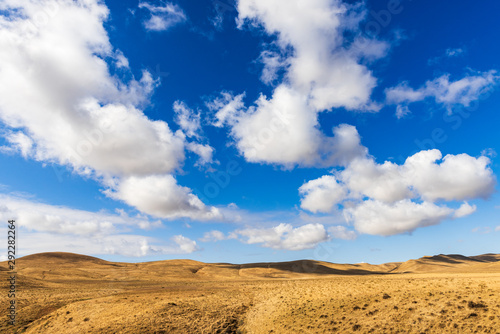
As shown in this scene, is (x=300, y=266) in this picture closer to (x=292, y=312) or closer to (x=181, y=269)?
(x=181, y=269)

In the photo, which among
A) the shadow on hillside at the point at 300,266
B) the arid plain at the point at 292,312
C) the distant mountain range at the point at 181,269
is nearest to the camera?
the arid plain at the point at 292,312

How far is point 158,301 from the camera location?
112ft

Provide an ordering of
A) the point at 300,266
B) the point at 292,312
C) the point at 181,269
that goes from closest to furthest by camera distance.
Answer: the point at 292,312
the point at 181,269
the point at 300,266

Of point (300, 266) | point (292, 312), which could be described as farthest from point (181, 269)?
point (292, 312)

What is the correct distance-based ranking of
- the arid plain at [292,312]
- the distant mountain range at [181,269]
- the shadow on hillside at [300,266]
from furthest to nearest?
the shadow on hillside at [300,266]
the distant mountain range at [181,269]
the arid plain at [292,312]

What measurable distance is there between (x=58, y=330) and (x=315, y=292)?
28483mm

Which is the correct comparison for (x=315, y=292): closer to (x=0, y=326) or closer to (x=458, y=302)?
(x=458, y=302)

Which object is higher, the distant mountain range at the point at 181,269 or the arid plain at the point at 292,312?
the distant mountain range at the point at 181,269

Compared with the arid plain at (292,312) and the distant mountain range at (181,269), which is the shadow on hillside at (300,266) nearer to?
the distant mountain range at (181,269)

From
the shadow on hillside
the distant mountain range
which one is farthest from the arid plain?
the shadow on hillside

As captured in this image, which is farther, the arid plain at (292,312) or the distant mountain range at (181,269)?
the distant mountain range at (181,269)

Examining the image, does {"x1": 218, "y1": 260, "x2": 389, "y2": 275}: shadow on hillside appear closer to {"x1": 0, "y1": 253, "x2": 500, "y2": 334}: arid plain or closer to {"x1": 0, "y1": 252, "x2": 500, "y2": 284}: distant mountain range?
{"x1": 0, "y1": 252, "x2": 500, "y2": 284}: distant mountain range

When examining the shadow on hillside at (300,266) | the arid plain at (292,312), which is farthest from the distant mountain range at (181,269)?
the arid plain at (292,312)

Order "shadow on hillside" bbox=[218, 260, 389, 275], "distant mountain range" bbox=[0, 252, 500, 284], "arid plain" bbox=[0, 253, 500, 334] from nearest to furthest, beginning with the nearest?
"arid plain" bbox=[0, 253, 500, 334]
"distant mountain range" bbox=[0, 252, 500, 284]
"shadow on hillside" bbox=[218, 260, 389, 275]
